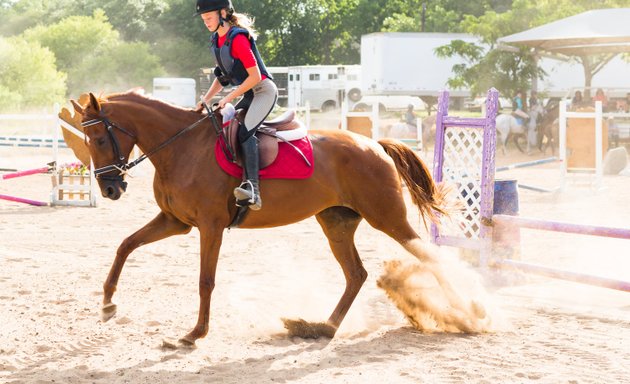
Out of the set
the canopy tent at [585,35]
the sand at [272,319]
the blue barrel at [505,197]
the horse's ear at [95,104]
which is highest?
the canopy tent at [585,35]

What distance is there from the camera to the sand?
5.26m

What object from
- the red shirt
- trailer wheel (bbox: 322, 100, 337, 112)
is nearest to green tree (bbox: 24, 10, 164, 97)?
trailer wheel (bbox: 322, 100, 337, 112)

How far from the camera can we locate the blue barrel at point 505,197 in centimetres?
861

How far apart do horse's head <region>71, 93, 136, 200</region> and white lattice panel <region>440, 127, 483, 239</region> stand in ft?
12.0

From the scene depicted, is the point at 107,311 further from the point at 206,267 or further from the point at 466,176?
the point at 466,176

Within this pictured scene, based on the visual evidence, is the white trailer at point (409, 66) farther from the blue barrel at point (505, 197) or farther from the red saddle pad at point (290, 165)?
the red saddle pad at point (290, 165)

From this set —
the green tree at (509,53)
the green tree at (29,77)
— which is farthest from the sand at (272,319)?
the green tree at (29,77)

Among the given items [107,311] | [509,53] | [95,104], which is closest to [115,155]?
[95,104]

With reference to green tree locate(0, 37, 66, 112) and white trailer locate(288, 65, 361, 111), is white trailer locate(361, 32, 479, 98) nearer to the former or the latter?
white trailer locate(288, 65, 361, 111)

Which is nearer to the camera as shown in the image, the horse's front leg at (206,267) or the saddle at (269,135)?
the horse's front leg at (206,267)

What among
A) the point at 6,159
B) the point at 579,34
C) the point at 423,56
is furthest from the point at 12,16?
the point at 579,34

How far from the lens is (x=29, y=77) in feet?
134

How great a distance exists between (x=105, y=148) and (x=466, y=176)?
4.04 metres

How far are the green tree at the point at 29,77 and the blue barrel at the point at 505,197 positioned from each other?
3330 centimetres
